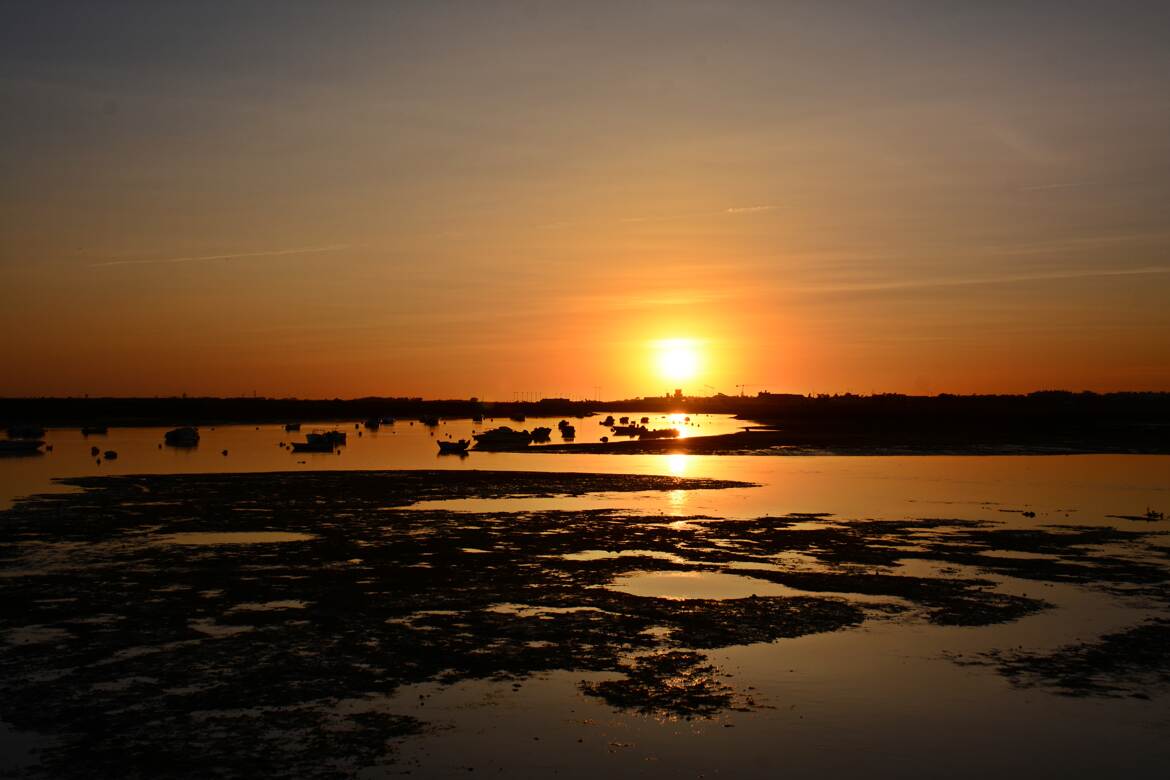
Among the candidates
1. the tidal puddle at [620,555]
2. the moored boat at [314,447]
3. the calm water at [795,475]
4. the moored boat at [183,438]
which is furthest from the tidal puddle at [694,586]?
the moored boat at [183,438]

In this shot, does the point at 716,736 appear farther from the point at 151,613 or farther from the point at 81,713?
the point at 151,613

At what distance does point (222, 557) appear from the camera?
26.5 metres

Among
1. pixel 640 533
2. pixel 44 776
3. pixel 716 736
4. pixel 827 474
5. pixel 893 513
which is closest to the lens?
pixel 44 776

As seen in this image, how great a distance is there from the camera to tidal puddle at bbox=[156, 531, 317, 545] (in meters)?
29.4

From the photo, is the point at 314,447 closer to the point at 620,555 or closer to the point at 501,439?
the point at 501,439

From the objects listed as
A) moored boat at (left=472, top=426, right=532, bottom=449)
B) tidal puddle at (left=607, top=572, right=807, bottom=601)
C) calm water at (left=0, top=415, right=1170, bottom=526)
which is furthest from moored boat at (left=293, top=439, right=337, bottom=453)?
tidal puddle at (left=607, top=572, right=807, bottom=601)

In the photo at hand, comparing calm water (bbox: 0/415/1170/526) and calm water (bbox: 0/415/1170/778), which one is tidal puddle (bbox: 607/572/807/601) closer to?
calm water (bbox: 0/415/1170/778)

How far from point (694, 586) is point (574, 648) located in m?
6.46

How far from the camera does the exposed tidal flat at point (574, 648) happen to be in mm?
Result: 12461

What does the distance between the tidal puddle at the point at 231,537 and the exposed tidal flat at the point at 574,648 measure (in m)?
0.23

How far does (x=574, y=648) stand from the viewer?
674 inches

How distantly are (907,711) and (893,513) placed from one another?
24.6 metres

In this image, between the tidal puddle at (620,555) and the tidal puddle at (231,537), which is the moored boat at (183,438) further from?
the tidal puddle at (620,555)

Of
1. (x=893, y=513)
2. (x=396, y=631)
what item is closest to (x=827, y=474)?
(x=893, y=513)
